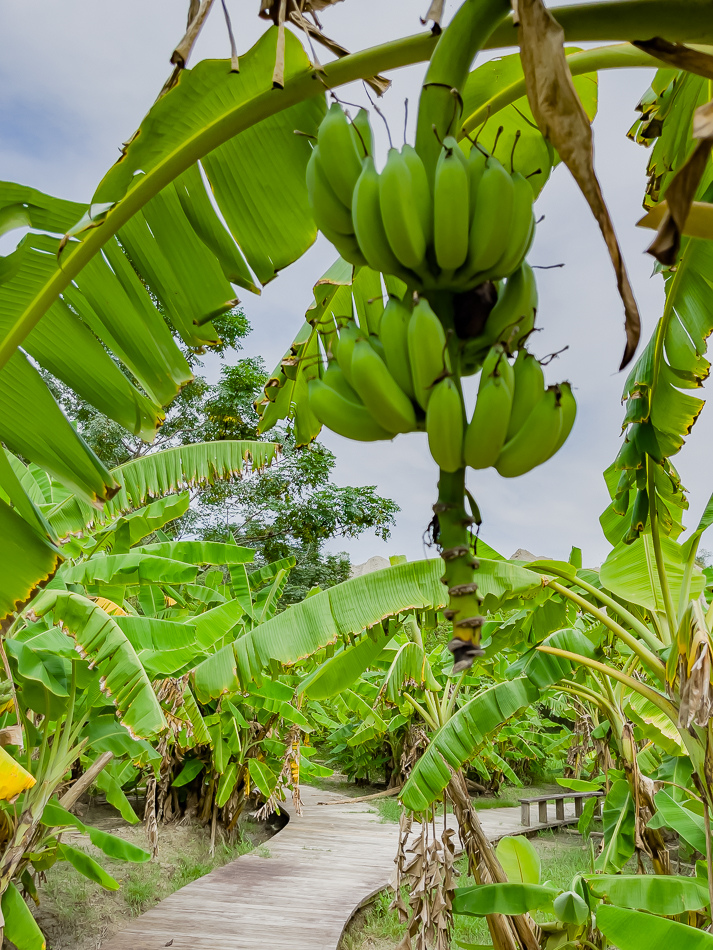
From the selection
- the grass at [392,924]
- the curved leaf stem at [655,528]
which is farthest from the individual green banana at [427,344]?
the grass at [392,924]

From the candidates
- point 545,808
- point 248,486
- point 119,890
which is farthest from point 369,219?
point 545,808

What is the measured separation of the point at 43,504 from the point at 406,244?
140 inches

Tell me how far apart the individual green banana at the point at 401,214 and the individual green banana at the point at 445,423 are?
0.67 ft

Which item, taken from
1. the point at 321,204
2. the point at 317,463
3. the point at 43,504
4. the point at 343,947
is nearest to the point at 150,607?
the point at 43,504

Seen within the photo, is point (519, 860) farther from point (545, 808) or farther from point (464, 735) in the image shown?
point (545, 808)

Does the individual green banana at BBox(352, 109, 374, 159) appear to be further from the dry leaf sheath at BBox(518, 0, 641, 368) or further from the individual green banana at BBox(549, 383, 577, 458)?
the individual green banana at BBox(549, 383, 577, 458)

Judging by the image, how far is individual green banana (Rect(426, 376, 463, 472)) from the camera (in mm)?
715

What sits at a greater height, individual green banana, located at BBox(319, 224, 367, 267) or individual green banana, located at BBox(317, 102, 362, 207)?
individual green banana, located at BBox(317, 102, 362, 207)

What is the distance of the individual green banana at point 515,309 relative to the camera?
0.85m

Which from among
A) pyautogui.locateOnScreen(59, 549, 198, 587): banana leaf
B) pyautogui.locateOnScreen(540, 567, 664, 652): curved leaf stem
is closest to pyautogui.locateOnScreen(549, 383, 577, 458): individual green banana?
pyautogui.locateOnScreen(540, 567, 664, 652): curved leaf stem

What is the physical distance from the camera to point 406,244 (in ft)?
2.68

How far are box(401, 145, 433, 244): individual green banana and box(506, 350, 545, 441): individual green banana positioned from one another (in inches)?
8.0

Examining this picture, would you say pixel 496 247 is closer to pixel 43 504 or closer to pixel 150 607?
pixel 43 504

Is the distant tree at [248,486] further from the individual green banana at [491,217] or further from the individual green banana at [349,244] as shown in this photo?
the individual green banana at [491,217]
